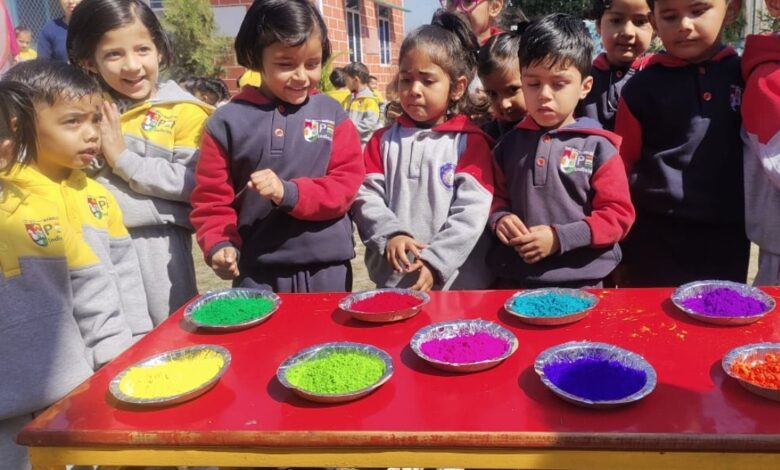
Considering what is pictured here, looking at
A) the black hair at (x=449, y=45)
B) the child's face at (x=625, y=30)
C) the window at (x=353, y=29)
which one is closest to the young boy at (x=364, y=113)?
the window at (x=353, y=29)

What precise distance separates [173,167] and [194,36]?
8225mm

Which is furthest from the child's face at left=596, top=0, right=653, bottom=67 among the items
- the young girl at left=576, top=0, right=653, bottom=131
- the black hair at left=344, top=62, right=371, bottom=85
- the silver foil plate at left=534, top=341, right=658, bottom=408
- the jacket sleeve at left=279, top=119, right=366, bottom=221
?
the black hair at left=344, top=62, right=371, bottom=85

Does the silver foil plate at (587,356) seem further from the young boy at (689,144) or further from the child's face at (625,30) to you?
the child's face at (625,30)

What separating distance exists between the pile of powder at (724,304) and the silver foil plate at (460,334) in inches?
19.0

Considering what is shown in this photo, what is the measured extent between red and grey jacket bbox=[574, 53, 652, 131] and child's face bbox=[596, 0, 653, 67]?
0.03 metres

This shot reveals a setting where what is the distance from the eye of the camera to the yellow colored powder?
1264 mm

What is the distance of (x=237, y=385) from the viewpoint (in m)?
1.28

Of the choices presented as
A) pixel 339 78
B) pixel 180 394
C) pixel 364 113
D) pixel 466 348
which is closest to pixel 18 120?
pixel 180 394

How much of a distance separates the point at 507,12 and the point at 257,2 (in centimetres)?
146

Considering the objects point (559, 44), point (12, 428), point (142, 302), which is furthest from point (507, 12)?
point (12, 428)

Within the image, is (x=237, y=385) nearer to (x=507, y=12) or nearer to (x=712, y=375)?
(x=712, y=375)

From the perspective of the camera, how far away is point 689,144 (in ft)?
6.43

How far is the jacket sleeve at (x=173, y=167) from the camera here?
205 cm

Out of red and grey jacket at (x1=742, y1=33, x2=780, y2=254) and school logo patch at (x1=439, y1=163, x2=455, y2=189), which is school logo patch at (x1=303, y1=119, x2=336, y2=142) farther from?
red and grey jacket at (x1=742, y1=33, x2=780, y2=254)
